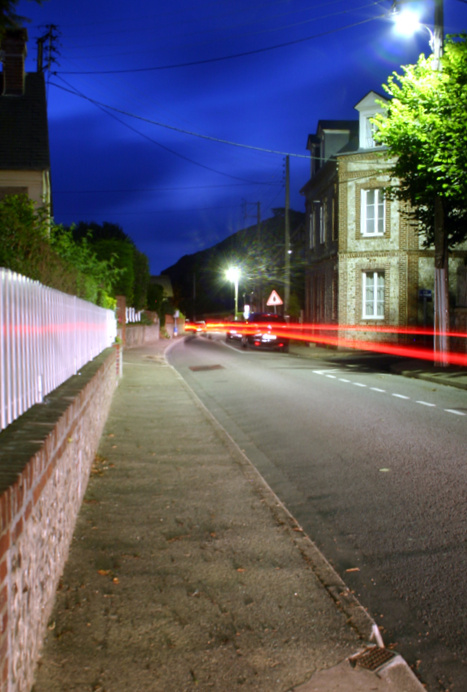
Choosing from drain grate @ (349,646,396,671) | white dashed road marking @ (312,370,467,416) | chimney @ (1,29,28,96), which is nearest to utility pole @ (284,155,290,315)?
chimney @ (1,29,28,96)

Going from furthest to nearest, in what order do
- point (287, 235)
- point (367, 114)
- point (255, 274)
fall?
1. point (255, 274)
2. point (287, 235)
3. point (367, 114)

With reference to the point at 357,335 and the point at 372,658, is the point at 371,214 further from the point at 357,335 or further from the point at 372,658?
the point at 372,658

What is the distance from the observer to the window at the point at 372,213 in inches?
1310

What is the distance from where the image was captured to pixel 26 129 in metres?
27.8

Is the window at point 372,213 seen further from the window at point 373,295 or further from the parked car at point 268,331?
the parked car at point 268,331

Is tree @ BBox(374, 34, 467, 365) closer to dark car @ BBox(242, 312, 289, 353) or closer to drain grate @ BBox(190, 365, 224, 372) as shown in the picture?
drain grate @ BBox(190, 365, 224, 372)

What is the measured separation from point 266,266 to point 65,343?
61.8 m

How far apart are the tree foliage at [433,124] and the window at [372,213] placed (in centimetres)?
1385

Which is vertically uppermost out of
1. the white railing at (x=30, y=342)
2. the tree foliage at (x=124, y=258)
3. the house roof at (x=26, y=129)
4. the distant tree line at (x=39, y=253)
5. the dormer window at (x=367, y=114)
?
the dormer window at (x=367, y=114)

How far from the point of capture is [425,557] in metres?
4.94

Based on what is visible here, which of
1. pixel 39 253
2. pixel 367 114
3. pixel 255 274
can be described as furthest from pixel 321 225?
pixel 255 274

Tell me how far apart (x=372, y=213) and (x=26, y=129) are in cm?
1659

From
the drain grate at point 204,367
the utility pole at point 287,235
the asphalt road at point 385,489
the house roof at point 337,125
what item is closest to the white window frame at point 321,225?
the utility pole at point 287,235

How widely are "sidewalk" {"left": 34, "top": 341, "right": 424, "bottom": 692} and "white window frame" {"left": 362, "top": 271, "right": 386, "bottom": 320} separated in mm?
27785
